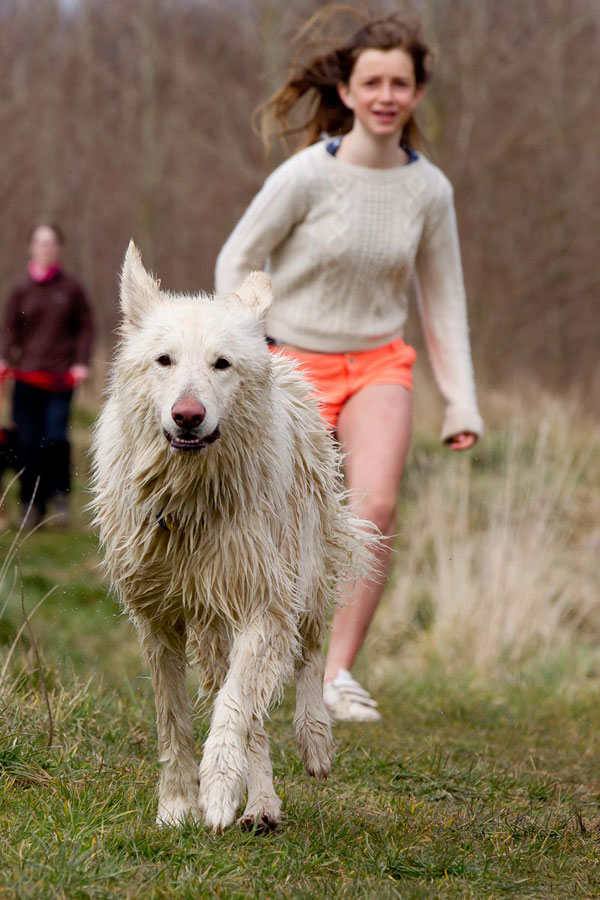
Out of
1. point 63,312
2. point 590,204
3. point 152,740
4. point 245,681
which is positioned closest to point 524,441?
point 63,312

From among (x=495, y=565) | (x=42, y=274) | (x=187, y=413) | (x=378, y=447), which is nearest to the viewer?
(x=187, y=413)

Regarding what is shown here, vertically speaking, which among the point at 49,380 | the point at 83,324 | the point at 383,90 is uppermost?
the point at 383,90

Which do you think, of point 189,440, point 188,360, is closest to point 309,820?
point 189,440

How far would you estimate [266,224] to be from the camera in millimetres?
5000

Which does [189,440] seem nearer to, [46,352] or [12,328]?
[46,352]

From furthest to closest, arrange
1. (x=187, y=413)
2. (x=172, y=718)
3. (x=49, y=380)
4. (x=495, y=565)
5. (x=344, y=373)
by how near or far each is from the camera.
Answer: (x=49, y=380), (x=495, y=565), (x=344, y=373), (x=172, y=718), (x=187, y=413)

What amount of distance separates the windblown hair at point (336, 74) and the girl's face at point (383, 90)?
0.07m

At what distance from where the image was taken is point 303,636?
388 centimetres

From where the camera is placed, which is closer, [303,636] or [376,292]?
[303,636]

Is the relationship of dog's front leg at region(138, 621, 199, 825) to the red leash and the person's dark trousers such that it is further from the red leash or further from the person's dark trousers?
the red leash

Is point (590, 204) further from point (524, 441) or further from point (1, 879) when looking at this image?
point (1, 879)

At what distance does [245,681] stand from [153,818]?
0.49m

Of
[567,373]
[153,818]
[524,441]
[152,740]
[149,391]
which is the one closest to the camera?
[149,391]

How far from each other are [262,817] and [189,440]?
3.44 ft
